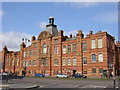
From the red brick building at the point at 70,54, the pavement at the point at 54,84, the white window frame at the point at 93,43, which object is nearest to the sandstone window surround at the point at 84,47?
the red brick building at the point at 70,54

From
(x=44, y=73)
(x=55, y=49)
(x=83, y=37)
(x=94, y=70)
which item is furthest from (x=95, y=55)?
(x=44, y=73)

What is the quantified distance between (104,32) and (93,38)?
3994 millimetres

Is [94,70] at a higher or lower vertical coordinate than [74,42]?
lower

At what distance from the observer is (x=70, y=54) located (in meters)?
54.7

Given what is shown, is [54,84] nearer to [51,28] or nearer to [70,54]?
[70,54]

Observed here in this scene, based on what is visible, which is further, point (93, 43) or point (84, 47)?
point (84, 47)

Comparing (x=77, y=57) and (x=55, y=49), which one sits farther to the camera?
(x=55, y=49)

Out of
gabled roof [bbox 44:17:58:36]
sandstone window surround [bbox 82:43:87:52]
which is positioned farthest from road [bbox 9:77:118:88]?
gabled roof [bbox 44:17:58:36]

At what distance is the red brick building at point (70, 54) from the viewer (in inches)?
1880

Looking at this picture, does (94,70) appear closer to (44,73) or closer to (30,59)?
(44,73)

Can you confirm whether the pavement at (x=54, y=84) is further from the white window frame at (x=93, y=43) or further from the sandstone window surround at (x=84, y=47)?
the sandstone window surround at (x=84, y=47)

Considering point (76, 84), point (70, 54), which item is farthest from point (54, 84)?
point (70, 54)

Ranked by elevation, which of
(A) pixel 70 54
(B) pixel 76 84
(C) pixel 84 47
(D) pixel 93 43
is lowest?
(B) pixel 76 84

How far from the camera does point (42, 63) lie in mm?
62125
